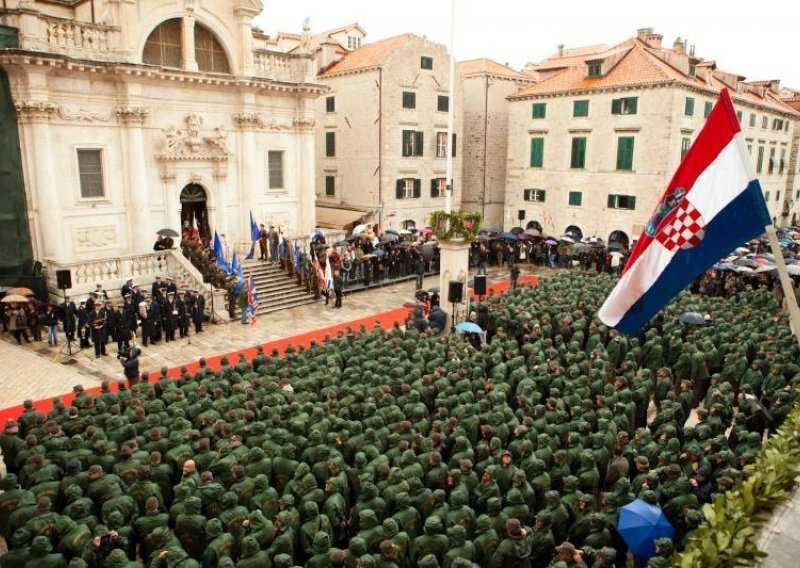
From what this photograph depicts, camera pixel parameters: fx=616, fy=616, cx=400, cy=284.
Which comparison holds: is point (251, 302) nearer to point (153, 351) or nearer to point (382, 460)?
point (153, 351)

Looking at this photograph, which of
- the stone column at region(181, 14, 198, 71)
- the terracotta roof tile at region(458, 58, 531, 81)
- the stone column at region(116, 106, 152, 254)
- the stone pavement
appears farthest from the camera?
the terracotta roof tile at region(458, 58, 531, 81)

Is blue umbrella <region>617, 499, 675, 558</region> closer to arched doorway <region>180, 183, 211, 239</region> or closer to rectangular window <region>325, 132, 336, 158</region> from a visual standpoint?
arched doorway <region>180, 183, 211, 239</region>

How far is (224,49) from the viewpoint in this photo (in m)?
28.0

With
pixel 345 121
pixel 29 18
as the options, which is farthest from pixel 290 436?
pixel 345 121

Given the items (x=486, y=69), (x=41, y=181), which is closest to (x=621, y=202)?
(x=486, y=69)

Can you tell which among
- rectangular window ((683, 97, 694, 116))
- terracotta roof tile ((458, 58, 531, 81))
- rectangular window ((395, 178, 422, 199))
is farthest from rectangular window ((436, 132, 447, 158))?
rectangular window ((683, 97, 694, 116))

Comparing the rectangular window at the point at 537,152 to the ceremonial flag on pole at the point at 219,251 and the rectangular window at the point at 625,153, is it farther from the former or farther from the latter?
the ceremonial flag on pole at the point at 219,251

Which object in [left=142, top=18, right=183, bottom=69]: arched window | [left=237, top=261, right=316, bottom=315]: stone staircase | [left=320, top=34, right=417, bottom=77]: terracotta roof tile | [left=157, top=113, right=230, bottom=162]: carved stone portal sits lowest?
[left=237, top=261, right=316, bottom=315]: stone staircase

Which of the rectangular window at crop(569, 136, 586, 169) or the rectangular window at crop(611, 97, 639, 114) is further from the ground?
the rectangular window at crop(611, 97, 639, 114)

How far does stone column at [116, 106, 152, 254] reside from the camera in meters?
25.1

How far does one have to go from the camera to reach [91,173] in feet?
81.3

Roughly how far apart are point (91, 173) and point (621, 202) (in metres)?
29.2

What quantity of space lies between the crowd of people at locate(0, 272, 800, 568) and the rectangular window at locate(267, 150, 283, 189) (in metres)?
16.6

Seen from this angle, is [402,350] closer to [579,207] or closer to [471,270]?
[471,270]
